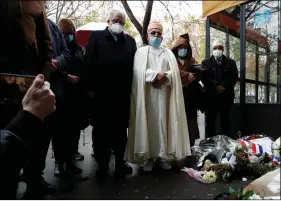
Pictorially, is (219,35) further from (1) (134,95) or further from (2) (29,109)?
(2) (29,109)

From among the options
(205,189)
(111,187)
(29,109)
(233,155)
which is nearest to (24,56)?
(29,109)

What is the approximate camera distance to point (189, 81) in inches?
201

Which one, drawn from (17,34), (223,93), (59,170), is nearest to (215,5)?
(223,93)

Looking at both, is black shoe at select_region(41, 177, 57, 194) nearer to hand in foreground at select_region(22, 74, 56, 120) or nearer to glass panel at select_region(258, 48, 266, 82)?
hand in foreground at select_region(22, 74, 56, 120)

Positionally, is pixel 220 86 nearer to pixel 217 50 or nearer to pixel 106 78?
pixel 217 50

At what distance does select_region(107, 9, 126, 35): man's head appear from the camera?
4.30 metres

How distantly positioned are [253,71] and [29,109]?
21.3 feet

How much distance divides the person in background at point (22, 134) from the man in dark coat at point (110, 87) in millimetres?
3020

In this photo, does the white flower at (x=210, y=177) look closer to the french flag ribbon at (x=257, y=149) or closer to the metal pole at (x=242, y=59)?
the french flag ribbon at (x=257, y=149)

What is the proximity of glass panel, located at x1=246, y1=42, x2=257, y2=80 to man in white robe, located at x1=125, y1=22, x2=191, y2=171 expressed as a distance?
9.27ft

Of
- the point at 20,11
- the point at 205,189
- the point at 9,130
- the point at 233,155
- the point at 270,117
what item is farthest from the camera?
the point at 270,117

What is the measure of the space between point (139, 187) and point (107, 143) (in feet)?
2.58

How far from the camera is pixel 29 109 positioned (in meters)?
1.11

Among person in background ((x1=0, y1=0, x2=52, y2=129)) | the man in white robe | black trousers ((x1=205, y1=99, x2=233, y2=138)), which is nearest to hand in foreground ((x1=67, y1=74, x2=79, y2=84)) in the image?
the man in white robe
